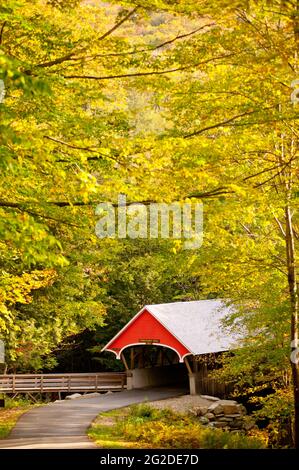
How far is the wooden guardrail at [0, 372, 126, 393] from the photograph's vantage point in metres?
31.8

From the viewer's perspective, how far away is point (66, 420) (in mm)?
21828

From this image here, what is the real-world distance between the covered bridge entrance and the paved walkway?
1298 mm

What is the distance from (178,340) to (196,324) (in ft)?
→ 6.02

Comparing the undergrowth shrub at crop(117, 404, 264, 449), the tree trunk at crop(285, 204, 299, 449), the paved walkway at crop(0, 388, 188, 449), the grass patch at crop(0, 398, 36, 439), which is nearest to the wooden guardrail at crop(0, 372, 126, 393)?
the grass patch at crop(0, 398, 36, 439)

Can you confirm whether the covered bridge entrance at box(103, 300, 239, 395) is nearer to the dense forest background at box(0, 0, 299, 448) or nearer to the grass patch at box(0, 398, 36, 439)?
the grass patch at box(0, 398, 36, 439)

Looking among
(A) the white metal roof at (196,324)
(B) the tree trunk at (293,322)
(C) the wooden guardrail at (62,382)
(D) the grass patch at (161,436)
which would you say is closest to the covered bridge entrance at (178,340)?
(A) the white metal roof at (196,324)

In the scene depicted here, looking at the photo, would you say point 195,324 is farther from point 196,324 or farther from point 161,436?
point 161,436

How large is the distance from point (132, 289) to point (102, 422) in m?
15.6

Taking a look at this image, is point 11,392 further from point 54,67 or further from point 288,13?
point 288,13

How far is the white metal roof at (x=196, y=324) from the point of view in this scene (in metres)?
28.2

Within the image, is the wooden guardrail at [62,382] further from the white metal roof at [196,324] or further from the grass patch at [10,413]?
the white metal roof at [196,324]

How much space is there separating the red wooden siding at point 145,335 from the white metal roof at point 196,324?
1.15 ft

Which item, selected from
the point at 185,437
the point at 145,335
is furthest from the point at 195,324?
the point at 185,437

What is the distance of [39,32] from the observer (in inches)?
427
